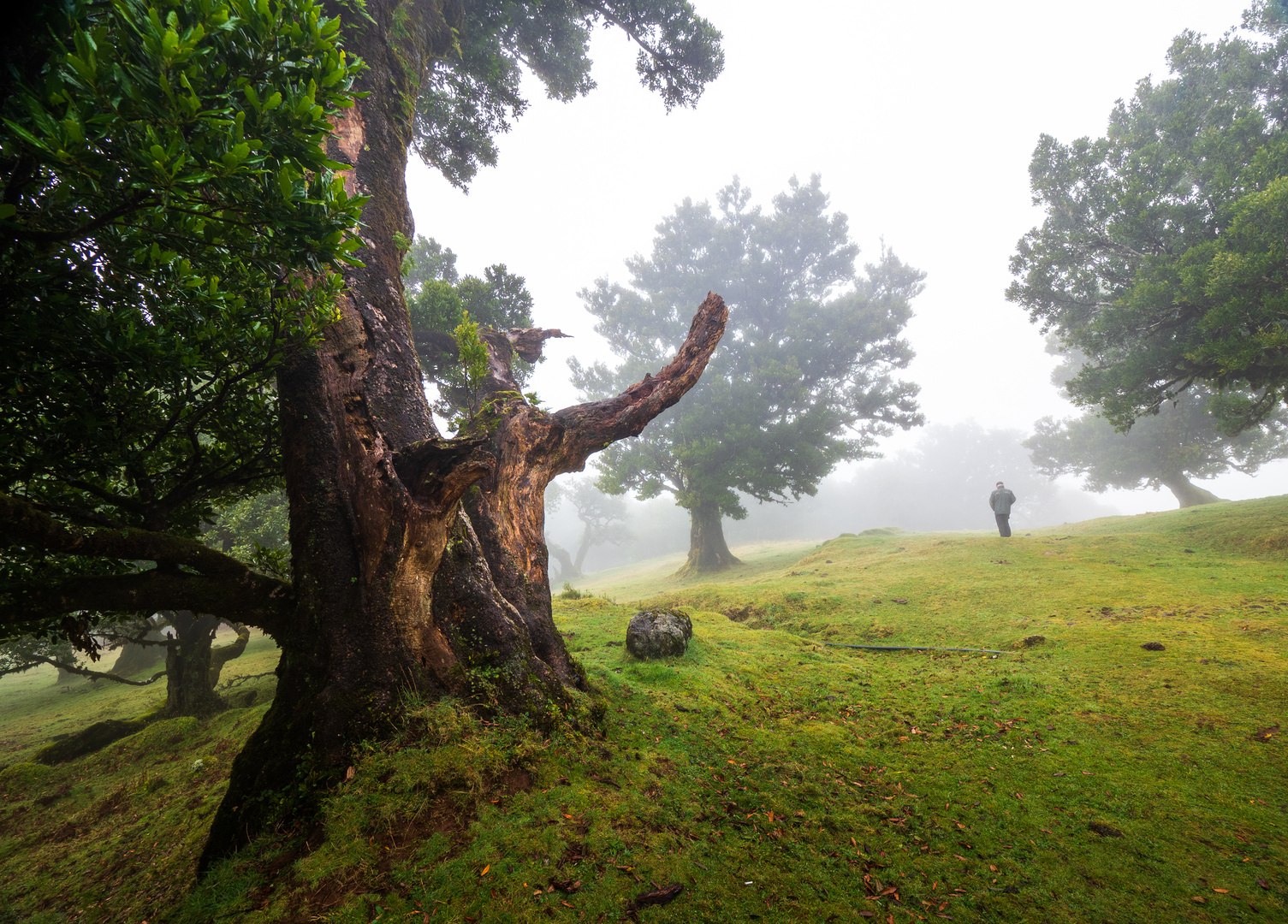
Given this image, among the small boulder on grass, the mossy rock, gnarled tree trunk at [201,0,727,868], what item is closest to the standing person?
the small boulder on grass

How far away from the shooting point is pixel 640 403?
6488mm

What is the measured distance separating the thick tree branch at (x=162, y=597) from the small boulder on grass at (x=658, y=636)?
413 cm

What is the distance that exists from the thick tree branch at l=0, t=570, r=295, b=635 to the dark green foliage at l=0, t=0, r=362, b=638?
169 millimetres

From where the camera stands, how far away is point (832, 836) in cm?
307

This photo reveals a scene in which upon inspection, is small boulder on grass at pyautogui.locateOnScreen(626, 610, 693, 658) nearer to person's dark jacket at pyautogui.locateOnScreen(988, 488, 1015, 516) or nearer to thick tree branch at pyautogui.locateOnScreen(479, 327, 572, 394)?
thick tree branch at pyautogui.locateOnScreen(479, 327, 572, 394)

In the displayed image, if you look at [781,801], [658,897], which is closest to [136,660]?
[658,897]

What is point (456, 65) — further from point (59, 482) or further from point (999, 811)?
point (999, 811)

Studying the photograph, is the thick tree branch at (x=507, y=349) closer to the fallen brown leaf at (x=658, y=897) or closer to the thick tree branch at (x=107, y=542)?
the thick tree branch at (x=107, y=542)

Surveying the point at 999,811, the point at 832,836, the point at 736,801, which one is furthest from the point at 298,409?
the point at 999,811

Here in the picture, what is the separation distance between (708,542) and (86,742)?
65.3ft

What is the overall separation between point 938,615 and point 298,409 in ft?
32.6

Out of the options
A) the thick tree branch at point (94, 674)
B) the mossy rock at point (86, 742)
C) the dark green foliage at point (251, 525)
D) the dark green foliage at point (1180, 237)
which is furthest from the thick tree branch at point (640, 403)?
the dark green foliage at point (1180, 237)

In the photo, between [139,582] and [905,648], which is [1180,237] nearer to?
[905,648]

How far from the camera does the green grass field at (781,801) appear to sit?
251 cm
